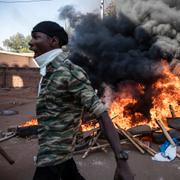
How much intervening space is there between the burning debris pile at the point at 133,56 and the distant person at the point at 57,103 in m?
6.22

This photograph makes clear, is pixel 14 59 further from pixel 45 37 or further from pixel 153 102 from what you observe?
pixel 45 37

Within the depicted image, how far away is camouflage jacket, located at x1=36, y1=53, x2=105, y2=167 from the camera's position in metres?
2.41

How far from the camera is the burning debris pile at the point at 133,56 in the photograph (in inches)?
378

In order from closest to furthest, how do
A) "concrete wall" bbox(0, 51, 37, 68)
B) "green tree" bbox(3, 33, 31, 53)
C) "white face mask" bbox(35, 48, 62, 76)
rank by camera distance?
"white face mask" bbox(35, 48, 62, 76)
"concrete wall" bbox(0, 51, 37, 68)
"green tree" bbox(3, 33, 31, 53)

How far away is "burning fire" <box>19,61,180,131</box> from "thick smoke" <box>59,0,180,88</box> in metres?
0.34

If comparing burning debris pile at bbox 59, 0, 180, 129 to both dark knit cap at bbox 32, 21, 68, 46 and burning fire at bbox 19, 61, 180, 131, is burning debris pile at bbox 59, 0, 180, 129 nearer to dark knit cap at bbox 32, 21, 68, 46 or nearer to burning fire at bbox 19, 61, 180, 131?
burning fire at bbox 19, 61, 180, 131

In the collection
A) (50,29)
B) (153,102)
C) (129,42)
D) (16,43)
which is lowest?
(153,102)

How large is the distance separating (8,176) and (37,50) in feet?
11.8

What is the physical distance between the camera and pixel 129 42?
1152cm

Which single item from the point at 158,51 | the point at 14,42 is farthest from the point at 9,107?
the point at 14,42

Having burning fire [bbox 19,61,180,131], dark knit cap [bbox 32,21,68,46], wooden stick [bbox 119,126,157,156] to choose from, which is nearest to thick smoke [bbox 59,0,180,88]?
burning fire [bbox 19,61,180,131]

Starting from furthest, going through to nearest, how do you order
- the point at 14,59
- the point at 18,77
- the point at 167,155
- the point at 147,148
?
1. the point at 14,59
2. the point at 18,77
3. the point at 147,148
4. the point at 167,155

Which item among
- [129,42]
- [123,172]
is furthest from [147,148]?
[129,42]

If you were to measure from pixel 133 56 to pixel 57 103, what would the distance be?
8552 millimetres
